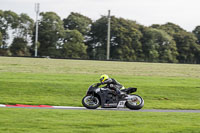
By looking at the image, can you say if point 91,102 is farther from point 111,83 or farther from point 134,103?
point 134,103

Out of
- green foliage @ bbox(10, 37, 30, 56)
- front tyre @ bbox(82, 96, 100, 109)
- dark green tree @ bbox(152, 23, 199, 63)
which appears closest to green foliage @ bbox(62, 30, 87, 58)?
green foliage @ bbox(10, 37, 30, 56)

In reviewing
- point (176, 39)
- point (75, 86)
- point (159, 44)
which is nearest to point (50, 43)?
point (159, 44)

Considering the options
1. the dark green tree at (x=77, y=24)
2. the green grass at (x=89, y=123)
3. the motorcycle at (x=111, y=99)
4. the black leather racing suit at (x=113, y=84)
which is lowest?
the green grass at (x=89, y=123)

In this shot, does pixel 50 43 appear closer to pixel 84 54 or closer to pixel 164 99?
pixel 84 54

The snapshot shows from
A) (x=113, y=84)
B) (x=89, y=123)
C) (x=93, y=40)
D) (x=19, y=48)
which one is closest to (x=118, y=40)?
(x=93, y=40)

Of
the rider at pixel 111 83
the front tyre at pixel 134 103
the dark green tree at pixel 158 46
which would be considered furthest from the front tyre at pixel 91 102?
the dark green tree at pixel 158 46

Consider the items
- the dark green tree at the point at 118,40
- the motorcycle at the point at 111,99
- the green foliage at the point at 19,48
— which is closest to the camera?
the motorcycle at the point at 111,99

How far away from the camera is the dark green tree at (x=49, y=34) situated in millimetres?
81312

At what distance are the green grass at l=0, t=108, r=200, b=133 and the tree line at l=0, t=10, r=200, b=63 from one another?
6644 cm

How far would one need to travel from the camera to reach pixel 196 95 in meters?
22.4

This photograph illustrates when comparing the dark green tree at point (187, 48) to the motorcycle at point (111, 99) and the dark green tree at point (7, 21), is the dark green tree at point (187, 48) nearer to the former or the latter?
the dark green tree at point (7, 21)

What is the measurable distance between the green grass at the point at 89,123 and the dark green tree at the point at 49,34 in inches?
2711

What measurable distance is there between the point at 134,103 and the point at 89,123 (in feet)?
15.3

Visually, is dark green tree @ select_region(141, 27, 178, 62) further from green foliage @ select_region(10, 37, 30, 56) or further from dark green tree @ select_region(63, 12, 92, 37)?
green foliage @ select_region(10, 37, 30, 56)
